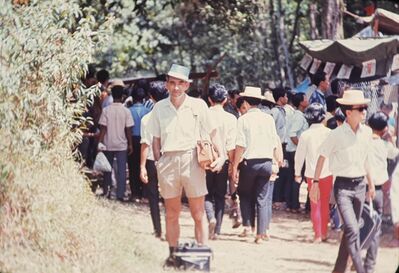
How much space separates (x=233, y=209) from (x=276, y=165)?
0.48 m

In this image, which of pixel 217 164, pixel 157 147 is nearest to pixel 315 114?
pixel 217 164

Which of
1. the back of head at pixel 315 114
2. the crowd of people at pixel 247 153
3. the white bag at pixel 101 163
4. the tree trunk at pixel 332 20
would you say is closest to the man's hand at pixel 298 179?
the crowd of people at pixel 247 153

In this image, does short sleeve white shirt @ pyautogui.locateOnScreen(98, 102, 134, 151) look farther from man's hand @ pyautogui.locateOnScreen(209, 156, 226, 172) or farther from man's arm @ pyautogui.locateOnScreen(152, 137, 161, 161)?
man's hand @ pyautogui.locateOnScreen(209, 156, 226, 172)

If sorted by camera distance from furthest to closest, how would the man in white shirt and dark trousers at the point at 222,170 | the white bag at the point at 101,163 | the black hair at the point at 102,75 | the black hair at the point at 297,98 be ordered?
the black hair at the point at 102,75 → the black hair at the point at 297,98 → the white bag at the point at 101,163 → the man in white shirt and dark trousers at the point at 222,170

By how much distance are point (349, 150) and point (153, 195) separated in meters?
1.48

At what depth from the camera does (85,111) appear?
773 centimetres

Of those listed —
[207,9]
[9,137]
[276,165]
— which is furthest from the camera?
[207,9]

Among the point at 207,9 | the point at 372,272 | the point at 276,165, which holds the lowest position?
the point at 372,272

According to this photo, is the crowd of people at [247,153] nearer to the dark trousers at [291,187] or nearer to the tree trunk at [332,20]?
the dark trousers at [291,187]

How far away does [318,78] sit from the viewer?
8336mm

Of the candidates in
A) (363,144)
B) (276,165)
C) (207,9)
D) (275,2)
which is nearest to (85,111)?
(276,165)

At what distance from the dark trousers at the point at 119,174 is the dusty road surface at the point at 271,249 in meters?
0.23

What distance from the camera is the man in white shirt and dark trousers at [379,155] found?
6.99 meters

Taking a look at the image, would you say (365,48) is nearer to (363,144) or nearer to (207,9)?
(363,144)
